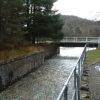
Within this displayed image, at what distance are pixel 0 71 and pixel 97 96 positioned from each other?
9.48 meters

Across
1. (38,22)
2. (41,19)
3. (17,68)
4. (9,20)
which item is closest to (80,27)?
(41,19)

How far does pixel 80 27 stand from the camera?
6744 centimetres

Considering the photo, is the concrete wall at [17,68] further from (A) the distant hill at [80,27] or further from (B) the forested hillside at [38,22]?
(A) the distant hill at [80,27]

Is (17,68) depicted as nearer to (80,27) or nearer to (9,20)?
(9,20)

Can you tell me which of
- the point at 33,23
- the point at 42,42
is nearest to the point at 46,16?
the point at 33,23

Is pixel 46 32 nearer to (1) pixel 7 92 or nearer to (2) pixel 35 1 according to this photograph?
(2) pixel 35 1

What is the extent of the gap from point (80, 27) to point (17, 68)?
49114 millimetres

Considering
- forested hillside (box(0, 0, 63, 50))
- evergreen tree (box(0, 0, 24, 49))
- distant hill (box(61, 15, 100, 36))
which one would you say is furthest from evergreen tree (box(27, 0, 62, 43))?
distant hill (box(61, 15, 100, 36))

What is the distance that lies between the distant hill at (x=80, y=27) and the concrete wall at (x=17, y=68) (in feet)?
113

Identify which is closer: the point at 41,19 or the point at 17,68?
the point at 17,68

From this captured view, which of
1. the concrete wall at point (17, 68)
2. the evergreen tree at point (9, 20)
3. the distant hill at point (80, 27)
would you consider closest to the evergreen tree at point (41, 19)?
the concrete wall at point (17, 68)

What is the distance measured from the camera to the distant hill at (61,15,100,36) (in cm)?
6259

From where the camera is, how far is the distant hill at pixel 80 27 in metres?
62.6

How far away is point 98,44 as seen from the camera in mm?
40344
